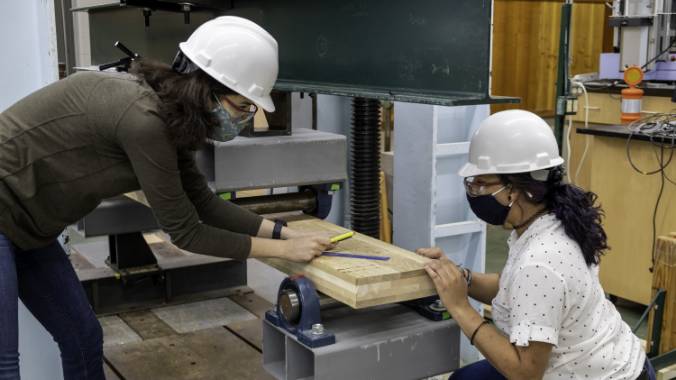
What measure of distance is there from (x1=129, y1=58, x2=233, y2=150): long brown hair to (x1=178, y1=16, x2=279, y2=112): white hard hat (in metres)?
0.03

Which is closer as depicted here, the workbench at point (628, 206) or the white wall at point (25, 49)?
the white wall at point (25, 49)

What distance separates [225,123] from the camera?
165 centimetres

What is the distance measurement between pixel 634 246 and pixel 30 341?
2.68 metres

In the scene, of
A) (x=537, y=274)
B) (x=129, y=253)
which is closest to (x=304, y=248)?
(x=537, y=274)

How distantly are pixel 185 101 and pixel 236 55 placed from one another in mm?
148

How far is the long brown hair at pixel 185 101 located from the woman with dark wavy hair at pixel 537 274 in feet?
1.89

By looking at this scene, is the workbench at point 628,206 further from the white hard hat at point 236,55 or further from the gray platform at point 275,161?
the white hard hat at point 236,55

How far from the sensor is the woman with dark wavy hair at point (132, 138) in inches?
60.9

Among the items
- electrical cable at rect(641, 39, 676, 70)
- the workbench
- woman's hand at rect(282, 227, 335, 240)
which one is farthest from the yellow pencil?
electrical cable at rect(641, 39, 676, 70)

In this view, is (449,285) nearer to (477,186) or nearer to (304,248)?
(477,186)

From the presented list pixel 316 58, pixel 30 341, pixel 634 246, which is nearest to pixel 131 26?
pixel 316 58

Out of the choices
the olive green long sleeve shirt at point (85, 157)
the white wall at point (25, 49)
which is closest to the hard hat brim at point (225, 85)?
the olive green long sleeve shirt at point (85, 157)

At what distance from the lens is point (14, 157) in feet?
5.23

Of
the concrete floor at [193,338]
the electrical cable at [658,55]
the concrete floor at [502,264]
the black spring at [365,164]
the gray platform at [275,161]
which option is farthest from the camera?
the electrical cable at [658,55]
